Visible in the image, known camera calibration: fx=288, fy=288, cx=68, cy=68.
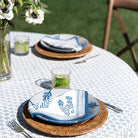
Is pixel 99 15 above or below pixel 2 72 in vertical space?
below

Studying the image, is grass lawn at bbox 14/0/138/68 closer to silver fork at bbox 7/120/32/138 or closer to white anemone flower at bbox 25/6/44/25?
white anemone flower at bbox 25/6/44/25

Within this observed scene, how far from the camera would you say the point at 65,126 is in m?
1.09

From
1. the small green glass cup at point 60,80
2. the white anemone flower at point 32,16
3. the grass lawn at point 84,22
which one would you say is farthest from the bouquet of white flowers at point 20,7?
the grass lawn at point 84,22

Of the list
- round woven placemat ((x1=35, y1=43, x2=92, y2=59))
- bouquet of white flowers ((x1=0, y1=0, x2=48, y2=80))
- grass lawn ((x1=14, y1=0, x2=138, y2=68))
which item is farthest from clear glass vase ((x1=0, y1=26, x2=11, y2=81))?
grass lawn ((x1=14, y1=0, x2=138, y2=68))

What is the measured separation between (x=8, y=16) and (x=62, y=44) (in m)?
0.63

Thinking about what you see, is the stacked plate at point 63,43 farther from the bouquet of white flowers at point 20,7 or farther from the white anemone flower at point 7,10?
the white anemone flower at point 7,10

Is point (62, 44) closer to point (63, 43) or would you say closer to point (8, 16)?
point (63, 43)

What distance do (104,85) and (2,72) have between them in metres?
0.51

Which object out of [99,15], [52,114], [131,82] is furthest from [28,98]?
[99,15]

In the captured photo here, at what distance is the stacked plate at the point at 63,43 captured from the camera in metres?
1.76

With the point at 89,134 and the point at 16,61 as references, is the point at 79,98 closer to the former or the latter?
the point at 89,134

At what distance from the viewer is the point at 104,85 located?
146 cm

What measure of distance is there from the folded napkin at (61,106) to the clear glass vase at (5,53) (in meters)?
0.30

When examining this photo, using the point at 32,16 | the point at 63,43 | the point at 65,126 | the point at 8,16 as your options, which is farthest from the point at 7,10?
the point at 63,43
